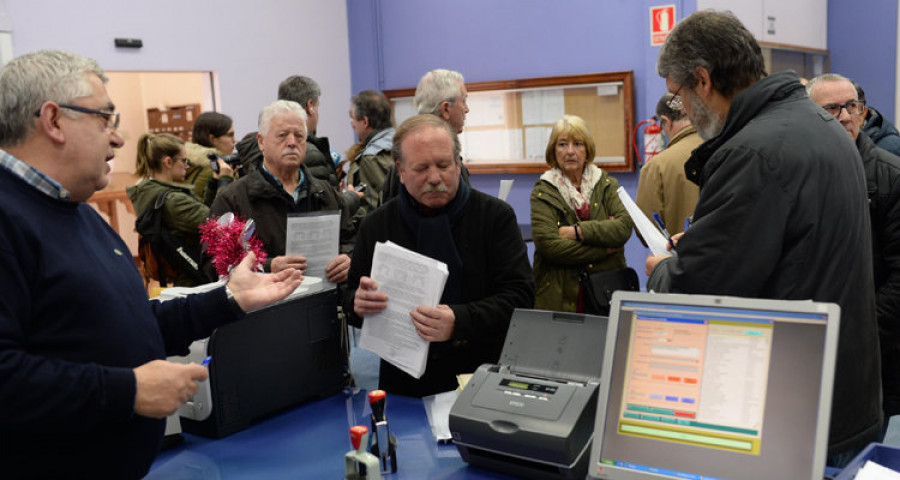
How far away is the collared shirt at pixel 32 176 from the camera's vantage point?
4.64 ft

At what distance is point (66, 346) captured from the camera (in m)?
1.41

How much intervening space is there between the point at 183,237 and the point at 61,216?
2693 millimetres

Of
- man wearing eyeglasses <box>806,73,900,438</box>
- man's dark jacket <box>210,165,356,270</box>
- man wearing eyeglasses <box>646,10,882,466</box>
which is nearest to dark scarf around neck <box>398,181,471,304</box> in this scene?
man wearing eyeglasses <box>646,10,882,466</box>

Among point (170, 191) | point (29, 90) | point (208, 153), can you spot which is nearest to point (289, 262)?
point (29, 90)

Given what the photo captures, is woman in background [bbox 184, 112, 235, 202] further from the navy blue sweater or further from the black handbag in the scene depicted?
the navy blue sweater

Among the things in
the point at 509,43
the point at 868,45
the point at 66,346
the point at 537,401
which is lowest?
the point at 537,401

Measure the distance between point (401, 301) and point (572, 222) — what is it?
1856 millimetres

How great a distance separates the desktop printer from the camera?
6.77ft

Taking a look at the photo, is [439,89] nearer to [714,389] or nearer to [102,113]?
[102,113]

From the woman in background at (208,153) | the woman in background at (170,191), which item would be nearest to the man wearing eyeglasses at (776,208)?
the woman in background at (170,191)

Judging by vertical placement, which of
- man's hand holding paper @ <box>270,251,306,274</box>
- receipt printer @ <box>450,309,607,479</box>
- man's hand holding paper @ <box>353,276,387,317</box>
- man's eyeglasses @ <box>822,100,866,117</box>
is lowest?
receipt printer @ <box>450,309,607,479</box>

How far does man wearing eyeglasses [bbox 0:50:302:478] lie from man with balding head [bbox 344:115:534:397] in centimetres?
85

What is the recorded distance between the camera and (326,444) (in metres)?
1.99

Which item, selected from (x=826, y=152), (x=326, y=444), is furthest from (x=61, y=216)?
(x=826, y=152)
